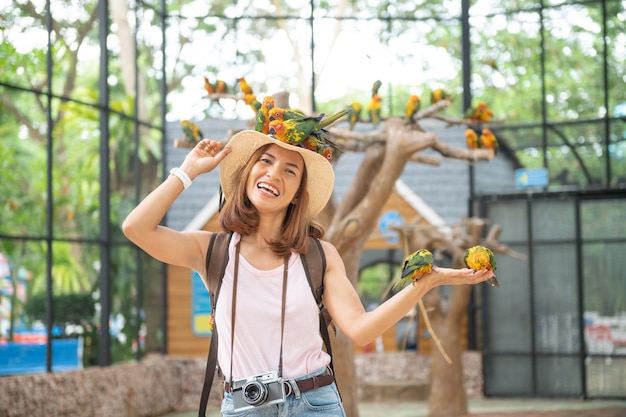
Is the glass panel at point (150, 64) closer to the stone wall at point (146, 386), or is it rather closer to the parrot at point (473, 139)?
the stone wall at point (146, 386)

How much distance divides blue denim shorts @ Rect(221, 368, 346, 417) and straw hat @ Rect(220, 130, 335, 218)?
476 millimetres

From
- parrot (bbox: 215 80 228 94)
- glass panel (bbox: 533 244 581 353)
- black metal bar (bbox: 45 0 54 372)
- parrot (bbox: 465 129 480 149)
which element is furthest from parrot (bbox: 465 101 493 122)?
glass panel (bbox: 533 244 581 353)

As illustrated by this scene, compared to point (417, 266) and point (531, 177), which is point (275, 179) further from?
point (531, 177)

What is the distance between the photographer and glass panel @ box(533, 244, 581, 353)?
12.5m

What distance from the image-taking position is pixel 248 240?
257 centimetres

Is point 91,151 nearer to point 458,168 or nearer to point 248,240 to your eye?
point 458,168

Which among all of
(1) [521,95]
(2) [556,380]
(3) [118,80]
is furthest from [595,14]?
(3) [118,80]

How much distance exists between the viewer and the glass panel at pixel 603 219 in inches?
490

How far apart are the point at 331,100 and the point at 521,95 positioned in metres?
2.88

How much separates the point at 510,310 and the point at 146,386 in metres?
4.41

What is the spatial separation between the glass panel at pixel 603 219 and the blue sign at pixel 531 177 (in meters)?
0.57

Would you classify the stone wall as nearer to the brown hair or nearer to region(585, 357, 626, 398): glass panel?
region(585, 357, 626, 398): glass panel

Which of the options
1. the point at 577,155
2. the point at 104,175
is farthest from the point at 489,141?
the point at 577,155

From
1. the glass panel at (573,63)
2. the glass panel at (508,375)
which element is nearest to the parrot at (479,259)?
the glass panel at (508,375)
